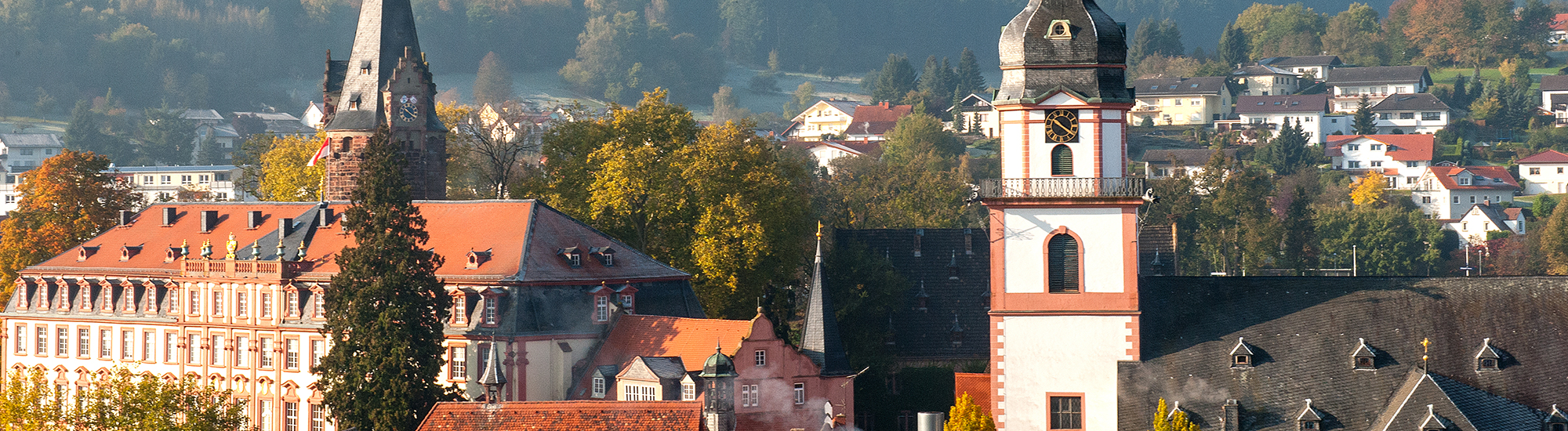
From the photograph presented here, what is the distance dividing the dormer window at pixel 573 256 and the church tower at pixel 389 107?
17.2 meters

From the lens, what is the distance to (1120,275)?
58281 mm

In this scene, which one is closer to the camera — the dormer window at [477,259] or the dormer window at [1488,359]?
the dormer window at [1488,359]

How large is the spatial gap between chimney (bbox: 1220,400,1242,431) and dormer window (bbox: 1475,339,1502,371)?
6602 millimetres

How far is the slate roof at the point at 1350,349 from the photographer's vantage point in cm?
5581

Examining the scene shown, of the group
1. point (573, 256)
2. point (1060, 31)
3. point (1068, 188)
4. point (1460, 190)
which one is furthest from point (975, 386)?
point (1460, 190)

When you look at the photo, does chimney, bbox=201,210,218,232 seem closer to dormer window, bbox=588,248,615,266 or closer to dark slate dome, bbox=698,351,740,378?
dormer window, bbox=588,248,615,266

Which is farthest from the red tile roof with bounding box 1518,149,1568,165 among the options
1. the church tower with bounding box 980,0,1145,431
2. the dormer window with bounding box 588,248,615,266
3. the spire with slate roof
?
the church tower with bounding box 980,0,1145,431

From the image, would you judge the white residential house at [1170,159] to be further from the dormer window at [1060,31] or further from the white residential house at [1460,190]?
the dormer window at [1060,31]

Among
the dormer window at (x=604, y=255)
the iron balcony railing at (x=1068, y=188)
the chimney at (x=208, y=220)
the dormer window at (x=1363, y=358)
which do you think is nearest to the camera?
the dormer window at (x=1363, y=358)

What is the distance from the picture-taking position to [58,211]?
10406 centimetres

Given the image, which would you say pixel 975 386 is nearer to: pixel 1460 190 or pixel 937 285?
pixel 937 285

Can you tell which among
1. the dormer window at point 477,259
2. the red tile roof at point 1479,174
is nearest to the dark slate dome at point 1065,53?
the dormer window at point 477,259

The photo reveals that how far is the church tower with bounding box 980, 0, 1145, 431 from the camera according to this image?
2301 inches

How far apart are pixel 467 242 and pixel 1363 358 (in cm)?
3650
